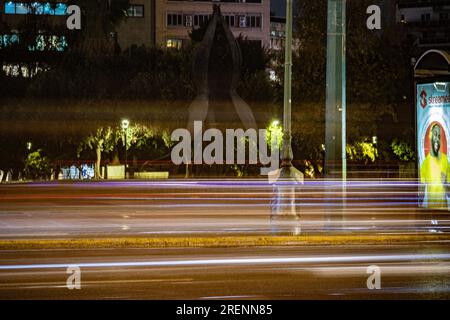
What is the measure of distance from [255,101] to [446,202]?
37783 millimetres

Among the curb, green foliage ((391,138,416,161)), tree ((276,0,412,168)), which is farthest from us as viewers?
green foliage ((391,138,416,161))

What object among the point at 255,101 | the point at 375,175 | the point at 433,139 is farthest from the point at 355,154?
the point at 433,139

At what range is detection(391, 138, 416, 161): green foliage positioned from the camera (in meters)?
52.2

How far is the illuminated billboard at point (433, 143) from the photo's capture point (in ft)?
59.5

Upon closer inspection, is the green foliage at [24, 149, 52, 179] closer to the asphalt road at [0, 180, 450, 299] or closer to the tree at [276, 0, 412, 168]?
the tree at [276, 0, 412, 168]

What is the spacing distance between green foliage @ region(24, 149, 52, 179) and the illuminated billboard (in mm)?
39331

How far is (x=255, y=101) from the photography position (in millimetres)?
55562

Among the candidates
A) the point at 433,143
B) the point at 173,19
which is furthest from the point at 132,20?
the point at 433,143

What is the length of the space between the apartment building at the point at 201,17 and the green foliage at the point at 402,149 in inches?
1434

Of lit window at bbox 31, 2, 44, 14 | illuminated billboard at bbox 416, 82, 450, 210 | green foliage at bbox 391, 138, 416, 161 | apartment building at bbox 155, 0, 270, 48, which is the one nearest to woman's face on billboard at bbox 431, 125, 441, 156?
illuminated billboard at bbox 416, 82, 450, 210

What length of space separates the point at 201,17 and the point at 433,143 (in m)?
75.1

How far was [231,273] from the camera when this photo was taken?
41.7 ft

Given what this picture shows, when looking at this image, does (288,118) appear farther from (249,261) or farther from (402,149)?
(402,149)
